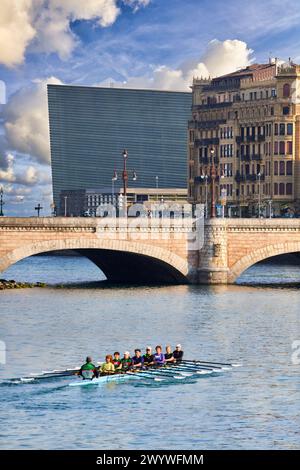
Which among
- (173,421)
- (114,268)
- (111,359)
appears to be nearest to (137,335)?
(111,359)

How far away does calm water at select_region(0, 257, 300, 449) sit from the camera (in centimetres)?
6391

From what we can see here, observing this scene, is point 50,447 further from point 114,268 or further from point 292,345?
point 114,268

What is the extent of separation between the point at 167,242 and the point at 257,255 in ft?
32.2

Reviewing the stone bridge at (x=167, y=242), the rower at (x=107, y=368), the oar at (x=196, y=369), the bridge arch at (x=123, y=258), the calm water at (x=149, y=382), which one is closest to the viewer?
the calm water at (x=149, y=382)

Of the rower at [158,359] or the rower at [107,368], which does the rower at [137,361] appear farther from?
the rower at [107,368]

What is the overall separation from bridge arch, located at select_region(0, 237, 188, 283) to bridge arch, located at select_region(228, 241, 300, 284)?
4.87m

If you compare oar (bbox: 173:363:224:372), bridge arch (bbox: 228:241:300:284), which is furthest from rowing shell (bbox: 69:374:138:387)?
bridge arch (bbox: 228:241:300:284)

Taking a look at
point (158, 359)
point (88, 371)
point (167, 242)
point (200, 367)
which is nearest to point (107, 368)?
point (88, 371)

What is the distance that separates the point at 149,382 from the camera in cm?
7775

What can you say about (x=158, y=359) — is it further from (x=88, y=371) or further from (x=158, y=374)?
(x=88, y=371)

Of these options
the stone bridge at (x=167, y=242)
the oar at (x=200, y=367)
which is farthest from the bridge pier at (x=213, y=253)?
the oar at (x=200, y=367)

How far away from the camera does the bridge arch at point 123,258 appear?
131 metres

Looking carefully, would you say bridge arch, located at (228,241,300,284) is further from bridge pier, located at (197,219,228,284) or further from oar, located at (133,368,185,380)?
oar, located at (133,368,185,380)
